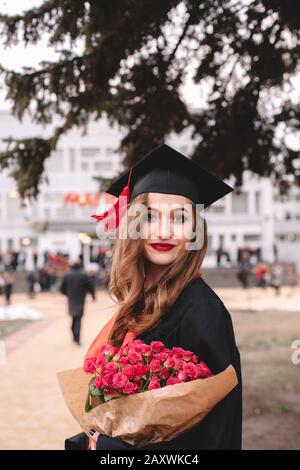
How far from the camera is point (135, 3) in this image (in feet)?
14.0

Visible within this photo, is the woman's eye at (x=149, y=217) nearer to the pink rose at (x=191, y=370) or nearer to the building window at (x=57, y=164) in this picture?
the pink rose at (x=191, y=370)

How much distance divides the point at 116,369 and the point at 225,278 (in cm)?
3334

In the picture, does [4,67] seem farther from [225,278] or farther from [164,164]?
[225,278]

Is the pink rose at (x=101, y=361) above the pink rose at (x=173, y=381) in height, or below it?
above

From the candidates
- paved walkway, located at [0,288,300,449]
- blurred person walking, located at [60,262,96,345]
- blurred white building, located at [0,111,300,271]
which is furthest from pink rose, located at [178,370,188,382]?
blurred white building, located at [0,111,300,271]

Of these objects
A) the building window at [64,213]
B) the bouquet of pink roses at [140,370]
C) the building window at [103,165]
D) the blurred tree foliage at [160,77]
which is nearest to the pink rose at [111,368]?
the bouquet of pink roses at [140,370]

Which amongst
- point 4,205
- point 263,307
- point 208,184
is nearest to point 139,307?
point 208,184

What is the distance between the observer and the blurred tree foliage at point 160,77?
4609 mm

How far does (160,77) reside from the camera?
5.56 meters

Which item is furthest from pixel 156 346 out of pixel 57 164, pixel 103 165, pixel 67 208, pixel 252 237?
pixel 252 237

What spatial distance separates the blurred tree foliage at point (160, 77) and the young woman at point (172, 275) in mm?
2341

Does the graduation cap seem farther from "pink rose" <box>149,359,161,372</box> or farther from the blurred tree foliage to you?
the blurred tree foliage

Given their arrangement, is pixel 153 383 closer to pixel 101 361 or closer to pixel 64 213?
pixel 101 361

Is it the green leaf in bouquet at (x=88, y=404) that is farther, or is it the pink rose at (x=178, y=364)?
the green leaf in bouquet at (x=88, y=404)
